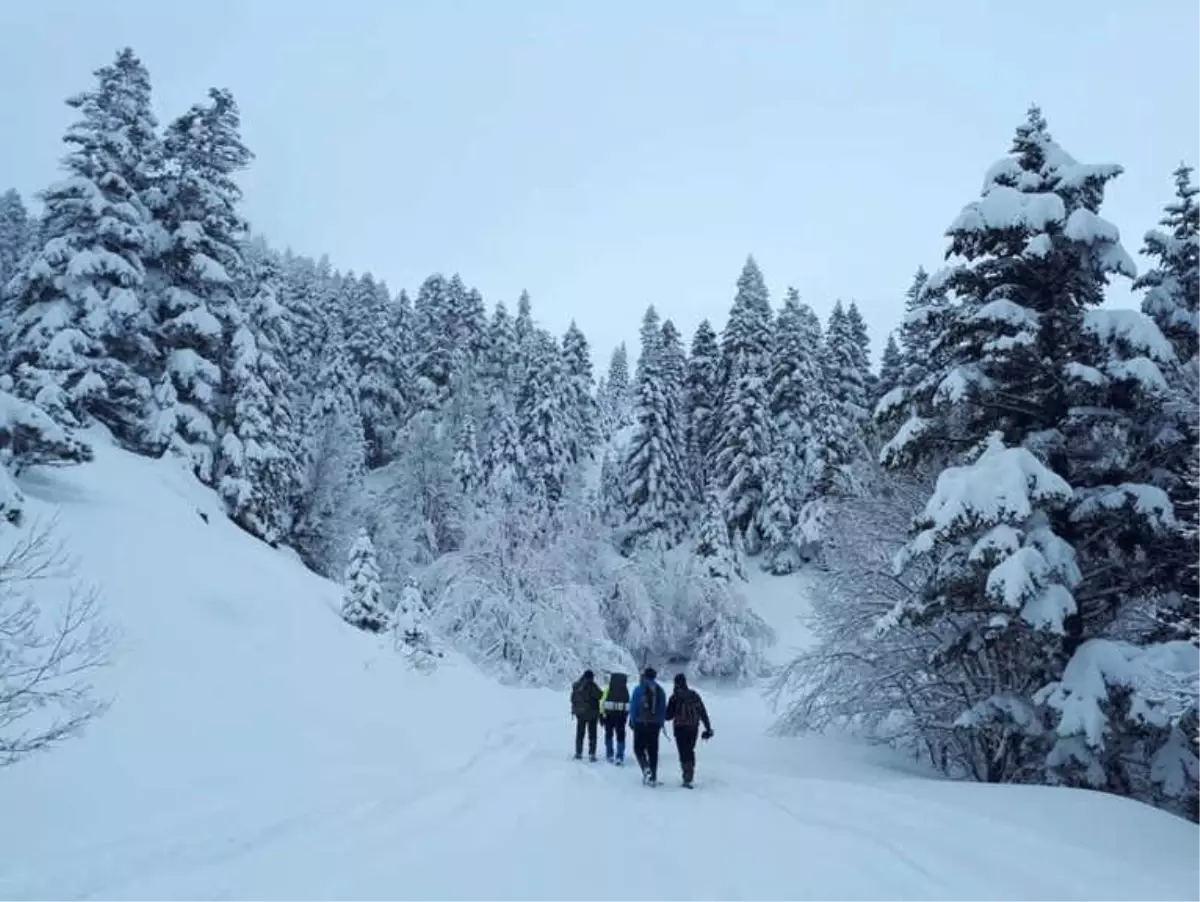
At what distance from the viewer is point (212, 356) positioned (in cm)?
2577

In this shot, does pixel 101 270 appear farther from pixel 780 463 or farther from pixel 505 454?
pixel 780 463

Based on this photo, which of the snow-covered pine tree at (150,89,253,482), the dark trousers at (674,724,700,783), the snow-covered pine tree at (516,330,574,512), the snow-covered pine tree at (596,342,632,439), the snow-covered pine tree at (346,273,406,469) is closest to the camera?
the dark trousers at (674,724,700,783)

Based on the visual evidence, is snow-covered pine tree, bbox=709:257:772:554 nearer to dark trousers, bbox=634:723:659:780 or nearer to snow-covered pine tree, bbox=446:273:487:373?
snow-covered pine tree, bbox=446:273:487:373

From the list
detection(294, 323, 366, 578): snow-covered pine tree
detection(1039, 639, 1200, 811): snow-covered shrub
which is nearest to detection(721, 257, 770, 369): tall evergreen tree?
detection(294, 323, 366, 578): snow-covered pine tree

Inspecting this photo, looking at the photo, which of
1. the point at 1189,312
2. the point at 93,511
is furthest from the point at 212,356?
the point at 1189,312

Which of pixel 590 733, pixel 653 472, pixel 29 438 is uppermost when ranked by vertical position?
pixel 653 472

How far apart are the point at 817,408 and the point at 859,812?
139 ft

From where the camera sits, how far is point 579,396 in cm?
6519

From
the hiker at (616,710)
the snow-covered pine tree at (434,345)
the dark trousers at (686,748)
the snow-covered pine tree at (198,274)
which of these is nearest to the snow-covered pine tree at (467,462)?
the snow-covered pine tree at (434,345)

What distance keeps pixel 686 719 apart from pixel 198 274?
20197mm

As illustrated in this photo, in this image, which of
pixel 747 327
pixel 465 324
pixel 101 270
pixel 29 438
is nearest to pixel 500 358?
pixel 465 324

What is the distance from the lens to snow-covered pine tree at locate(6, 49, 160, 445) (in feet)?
67.8

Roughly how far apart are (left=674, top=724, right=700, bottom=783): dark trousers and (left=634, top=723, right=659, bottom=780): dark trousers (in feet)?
1.51

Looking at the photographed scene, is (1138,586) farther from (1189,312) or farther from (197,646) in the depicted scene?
(197,646)
